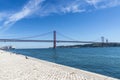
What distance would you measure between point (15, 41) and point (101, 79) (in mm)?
53732

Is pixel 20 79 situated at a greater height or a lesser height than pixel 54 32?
lesser

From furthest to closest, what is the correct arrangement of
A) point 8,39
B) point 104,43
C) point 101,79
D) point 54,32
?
point 104,43 < point 54,32 < point 8,39 < point 101,79

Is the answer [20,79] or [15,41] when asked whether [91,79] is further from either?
[15,41]

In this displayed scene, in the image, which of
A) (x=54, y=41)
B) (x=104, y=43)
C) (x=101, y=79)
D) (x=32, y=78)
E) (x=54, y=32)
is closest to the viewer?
(x=101, y=79)

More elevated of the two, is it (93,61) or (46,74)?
(46,74)

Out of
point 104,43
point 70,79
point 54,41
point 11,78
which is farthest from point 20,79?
point 104,43

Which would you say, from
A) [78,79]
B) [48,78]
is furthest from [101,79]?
[48,78]

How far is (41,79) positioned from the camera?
7066mm

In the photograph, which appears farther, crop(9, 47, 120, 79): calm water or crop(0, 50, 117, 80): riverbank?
crop(9, 47, 120, 79): calm water

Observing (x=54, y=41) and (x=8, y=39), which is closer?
(x=8, y=39)

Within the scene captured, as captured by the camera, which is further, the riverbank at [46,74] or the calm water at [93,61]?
the calm water at [93,61]

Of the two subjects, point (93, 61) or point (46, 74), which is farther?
point (93, 61)

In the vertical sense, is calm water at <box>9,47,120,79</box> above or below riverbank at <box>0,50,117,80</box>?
below

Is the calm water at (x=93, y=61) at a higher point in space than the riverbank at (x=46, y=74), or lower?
lower
